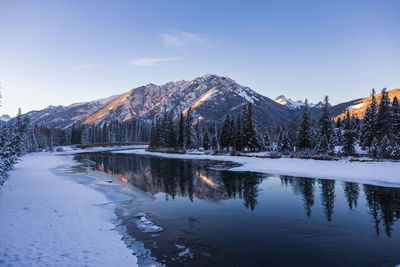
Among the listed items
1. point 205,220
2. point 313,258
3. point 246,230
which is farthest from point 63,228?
point 313,258

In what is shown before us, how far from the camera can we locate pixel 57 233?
8.96 meters

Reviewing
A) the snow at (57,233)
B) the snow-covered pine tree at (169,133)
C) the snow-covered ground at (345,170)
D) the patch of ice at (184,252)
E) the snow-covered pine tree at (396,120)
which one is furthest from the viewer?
the snow-covered pine tree at (169,133)

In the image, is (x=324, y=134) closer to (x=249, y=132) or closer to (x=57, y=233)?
(x=249, y=132)

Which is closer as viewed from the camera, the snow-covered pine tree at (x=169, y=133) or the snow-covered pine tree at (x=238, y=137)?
the snow-covered pine tree at (x=238, y=137)

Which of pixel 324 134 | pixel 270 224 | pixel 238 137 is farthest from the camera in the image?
pixel 238 137

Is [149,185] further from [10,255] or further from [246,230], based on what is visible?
[10,255]

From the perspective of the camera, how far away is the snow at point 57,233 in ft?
23.1

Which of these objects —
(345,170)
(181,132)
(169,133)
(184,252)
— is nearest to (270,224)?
(184,252)

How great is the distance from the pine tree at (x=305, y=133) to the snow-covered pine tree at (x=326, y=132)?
9.52 ft

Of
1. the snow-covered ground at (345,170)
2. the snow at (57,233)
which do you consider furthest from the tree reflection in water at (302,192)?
the snow at (57,233)

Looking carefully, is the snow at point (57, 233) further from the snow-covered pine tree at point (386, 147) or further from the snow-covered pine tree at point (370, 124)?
the snow-covered pine tree at point (370, 124)

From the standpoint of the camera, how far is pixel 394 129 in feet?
130

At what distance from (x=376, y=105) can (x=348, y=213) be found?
126ft

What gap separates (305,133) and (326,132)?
14.6ft
